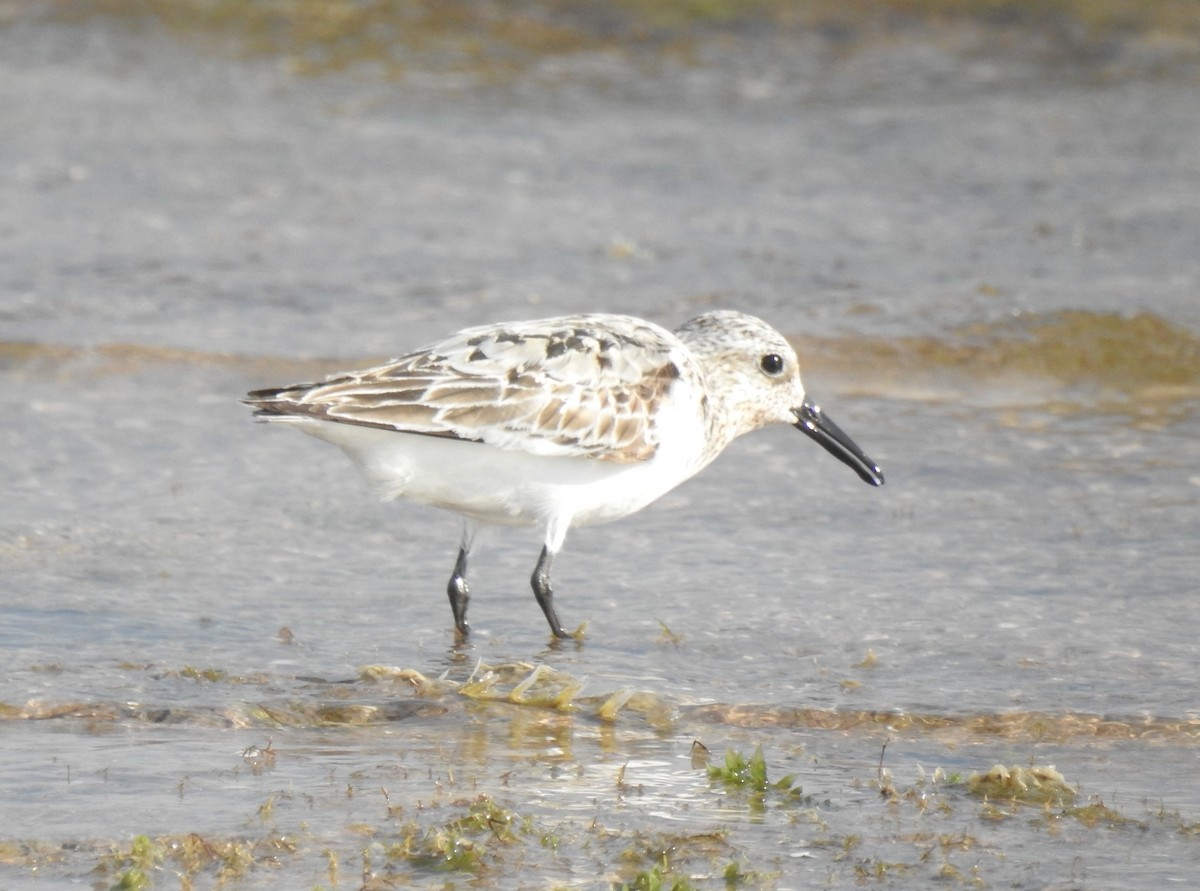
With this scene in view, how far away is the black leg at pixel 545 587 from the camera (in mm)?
6480

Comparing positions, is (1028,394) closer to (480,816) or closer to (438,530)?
(438,530)

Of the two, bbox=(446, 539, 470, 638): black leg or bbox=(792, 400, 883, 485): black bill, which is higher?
bbox=(792, 400, 883, 485): black bill

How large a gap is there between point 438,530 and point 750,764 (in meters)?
2.98

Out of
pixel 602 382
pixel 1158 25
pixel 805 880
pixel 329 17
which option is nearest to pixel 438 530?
pixel 602 382

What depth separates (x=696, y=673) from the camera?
614cm

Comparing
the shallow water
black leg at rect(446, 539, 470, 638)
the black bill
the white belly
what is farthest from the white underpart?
the black bill

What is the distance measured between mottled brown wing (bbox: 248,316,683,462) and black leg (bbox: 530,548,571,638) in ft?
1.41

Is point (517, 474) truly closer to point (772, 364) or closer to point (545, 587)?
point (545, 587)

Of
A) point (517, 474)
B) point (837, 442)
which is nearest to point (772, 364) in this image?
point (837, 442)

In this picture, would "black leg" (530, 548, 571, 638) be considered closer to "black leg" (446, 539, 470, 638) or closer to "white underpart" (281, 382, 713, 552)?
"white underpart" (281, 382, 713, 552)

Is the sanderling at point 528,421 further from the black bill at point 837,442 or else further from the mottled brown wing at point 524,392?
the black bill at point 837,442

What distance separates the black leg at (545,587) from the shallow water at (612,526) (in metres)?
0.13

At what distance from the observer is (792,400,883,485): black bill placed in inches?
294

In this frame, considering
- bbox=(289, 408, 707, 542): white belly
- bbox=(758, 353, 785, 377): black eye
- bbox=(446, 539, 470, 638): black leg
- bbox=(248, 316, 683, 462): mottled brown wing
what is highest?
bbox=(758, 353, 785, 377): black eye
